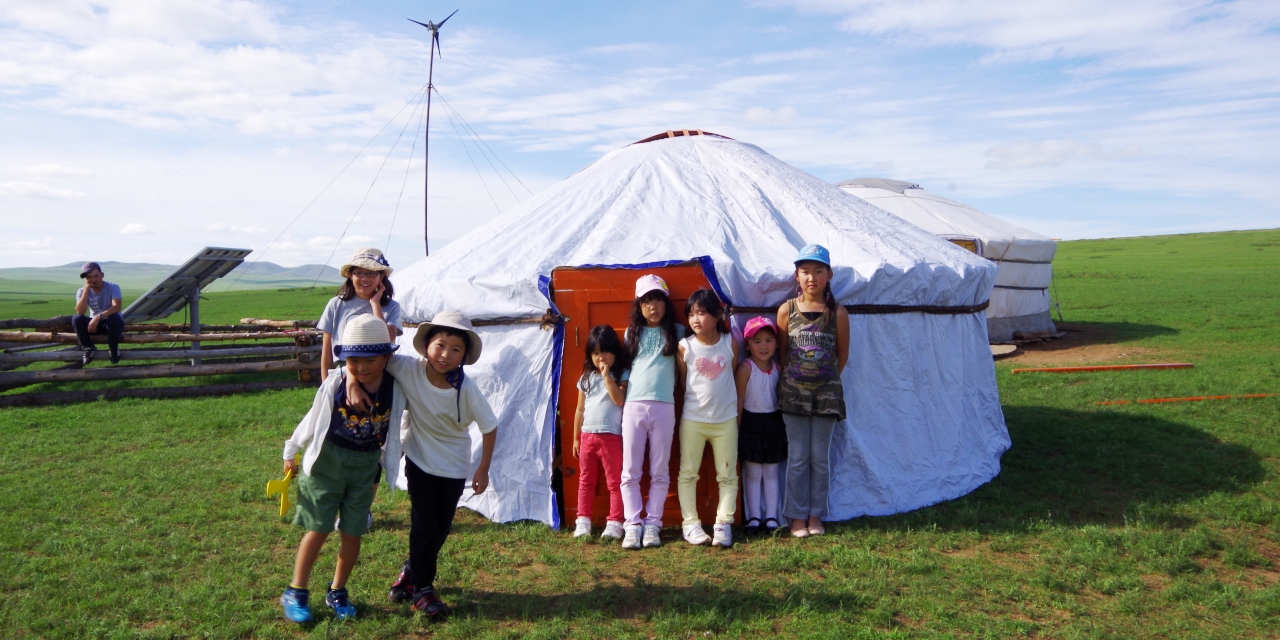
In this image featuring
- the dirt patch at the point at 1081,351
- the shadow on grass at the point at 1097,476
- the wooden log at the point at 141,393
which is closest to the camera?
the shadow on grass at the point at 1097,476

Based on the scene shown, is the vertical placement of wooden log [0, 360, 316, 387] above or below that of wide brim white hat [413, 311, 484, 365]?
below

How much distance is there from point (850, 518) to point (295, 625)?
2817 mm

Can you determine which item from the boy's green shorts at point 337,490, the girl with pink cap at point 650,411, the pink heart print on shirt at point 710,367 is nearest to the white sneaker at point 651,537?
the girl with pink cap at point 650,411

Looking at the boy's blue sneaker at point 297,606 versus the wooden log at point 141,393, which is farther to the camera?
the wooden log at point 141,393

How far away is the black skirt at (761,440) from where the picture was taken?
450cm

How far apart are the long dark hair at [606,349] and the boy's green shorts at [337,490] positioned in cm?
136

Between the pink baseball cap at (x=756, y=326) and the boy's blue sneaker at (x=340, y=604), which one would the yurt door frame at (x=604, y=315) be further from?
the boy's blue sneaker at (x=340, y=604)

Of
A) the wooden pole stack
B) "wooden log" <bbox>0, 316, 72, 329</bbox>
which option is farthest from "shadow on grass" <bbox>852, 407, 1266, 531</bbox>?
"wooden log" <bbox>0, 316, 72, 329</bbox>

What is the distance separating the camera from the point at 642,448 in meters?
4.32

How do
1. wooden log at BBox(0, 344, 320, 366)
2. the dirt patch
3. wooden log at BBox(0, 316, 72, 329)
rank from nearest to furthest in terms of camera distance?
wooden log at BBox(0, 344, 320, 366) → wooden log at BBox(0, 316, 72, 329) → the dirt patch

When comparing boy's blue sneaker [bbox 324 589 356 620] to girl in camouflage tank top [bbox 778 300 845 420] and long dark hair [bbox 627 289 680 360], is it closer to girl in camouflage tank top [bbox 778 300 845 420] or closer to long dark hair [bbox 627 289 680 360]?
long dark hair [bbox 627 289 680 360]

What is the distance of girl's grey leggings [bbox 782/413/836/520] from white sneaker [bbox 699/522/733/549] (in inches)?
15.3

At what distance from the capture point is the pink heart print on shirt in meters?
4.30

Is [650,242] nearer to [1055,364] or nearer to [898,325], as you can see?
[898,325]
